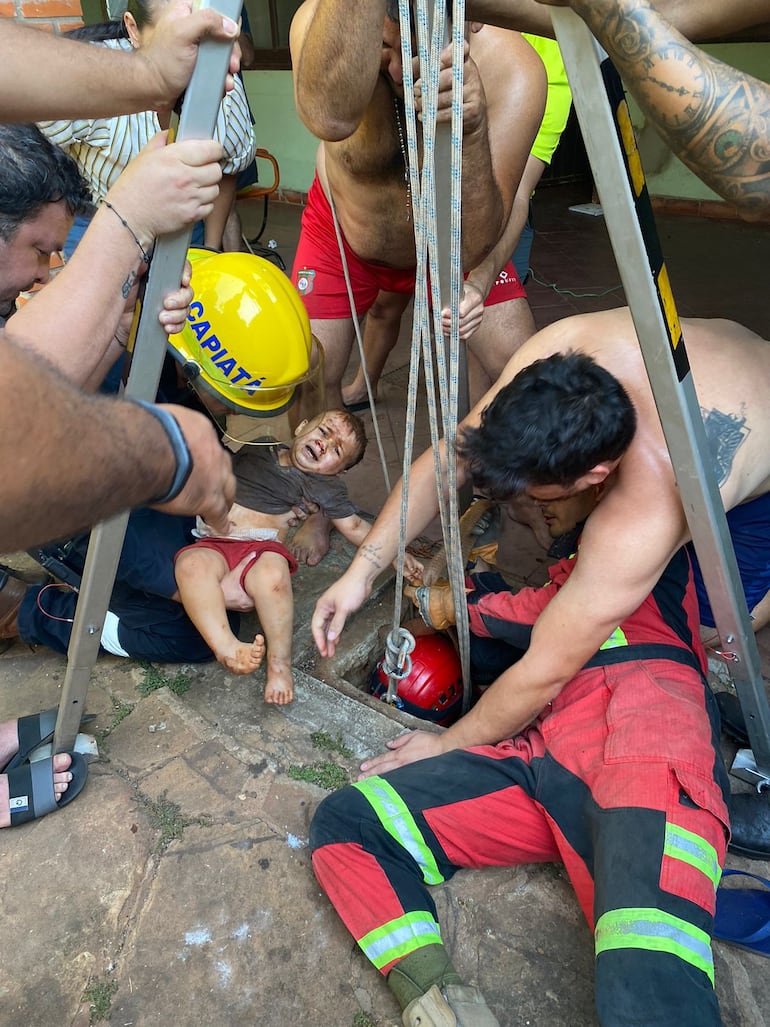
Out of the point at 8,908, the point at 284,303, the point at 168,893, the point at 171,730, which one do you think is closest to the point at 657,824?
the point at 168,893

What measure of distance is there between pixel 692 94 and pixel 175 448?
0.92m

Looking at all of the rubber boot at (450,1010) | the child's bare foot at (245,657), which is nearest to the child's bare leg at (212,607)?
the child's bare foot at (245,657)

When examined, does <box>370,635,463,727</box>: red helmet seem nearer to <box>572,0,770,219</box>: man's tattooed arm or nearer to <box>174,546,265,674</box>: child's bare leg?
<box>174,546,265,674</box>: child's bare leg

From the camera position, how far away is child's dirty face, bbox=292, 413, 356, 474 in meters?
2.82

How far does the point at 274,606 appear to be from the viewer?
7.52 ft

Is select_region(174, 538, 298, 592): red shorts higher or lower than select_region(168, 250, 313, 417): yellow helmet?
lower

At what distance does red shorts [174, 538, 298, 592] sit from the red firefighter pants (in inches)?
34.0

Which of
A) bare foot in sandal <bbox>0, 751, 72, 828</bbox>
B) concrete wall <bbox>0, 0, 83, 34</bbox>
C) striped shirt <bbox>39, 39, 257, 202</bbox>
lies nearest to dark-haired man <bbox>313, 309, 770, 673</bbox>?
bare foot in sandal <bbox>0, 751, 72, 828</bbox>

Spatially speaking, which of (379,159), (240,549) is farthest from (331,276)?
(240,549)

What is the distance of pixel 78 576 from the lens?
2314 millimetres

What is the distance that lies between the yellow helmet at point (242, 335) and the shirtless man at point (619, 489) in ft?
2.79

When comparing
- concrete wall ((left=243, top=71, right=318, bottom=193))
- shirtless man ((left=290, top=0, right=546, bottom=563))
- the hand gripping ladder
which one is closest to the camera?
the hand gripping ladder

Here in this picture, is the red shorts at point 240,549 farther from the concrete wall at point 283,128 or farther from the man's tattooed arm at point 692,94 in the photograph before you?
the concrete wall at point 283,128

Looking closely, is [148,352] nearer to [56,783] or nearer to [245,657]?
[245,657]
